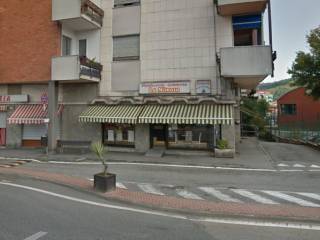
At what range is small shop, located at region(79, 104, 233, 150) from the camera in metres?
17.7

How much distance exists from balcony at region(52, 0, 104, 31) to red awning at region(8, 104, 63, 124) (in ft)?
20.2

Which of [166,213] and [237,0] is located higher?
[237,0]

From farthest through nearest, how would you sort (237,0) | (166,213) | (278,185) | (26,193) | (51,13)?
1. (51,13)
2. (237,0)
3. (278,185)
4. (26,193)
5. (166,213)

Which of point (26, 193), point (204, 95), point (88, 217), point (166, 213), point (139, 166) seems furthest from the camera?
point (204, 95)

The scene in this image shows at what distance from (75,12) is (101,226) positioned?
16.4 meters

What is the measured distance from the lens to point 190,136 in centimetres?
1948

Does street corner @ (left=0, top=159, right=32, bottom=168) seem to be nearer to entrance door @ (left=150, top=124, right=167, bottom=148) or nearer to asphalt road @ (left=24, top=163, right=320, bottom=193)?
asphalt road @ (left=24, top=163, right=320, bottom=193)

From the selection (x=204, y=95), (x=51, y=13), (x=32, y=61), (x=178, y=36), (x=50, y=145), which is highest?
(x=51, y=13)

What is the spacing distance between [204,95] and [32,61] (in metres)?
12.3

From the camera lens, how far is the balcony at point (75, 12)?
63.2 ft

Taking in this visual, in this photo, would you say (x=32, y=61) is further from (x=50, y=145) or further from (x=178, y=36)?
(x=178, y=36)

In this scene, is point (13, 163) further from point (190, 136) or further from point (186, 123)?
point (190, 136)

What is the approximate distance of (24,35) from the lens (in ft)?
69.9

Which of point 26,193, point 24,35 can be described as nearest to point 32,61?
point 24,35
